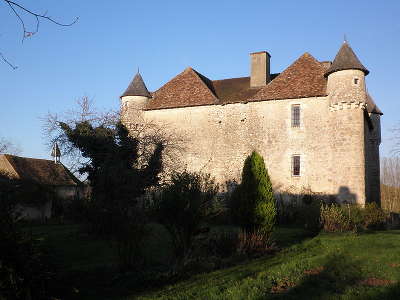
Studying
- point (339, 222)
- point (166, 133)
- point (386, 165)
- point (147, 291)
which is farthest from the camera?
point (386, 165)

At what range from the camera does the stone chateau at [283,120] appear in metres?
24.2

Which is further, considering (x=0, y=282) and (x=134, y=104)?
(x=134, y=104)

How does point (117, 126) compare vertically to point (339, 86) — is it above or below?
below

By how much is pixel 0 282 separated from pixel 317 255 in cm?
797

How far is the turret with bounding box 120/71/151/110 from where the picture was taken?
97.4 ft

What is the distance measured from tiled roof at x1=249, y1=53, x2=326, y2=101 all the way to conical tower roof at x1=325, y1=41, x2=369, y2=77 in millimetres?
1272

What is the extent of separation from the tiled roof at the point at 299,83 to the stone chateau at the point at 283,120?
0.20 feet

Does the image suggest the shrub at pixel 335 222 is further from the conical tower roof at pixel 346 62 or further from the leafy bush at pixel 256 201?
the conical tower roof at pixel 346 62

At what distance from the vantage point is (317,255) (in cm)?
1096

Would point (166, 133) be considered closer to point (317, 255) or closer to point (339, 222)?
point (339, 222)

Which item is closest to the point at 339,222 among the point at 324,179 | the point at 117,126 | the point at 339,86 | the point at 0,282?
the point at 324,179

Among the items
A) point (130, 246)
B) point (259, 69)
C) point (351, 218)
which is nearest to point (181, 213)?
point (130, 246)

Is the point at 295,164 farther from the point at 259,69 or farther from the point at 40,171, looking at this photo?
the point at 40,171

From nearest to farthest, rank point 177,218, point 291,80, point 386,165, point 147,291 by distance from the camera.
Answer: point 147,291 < point 177,218 < point 291,80 < point 386,165
